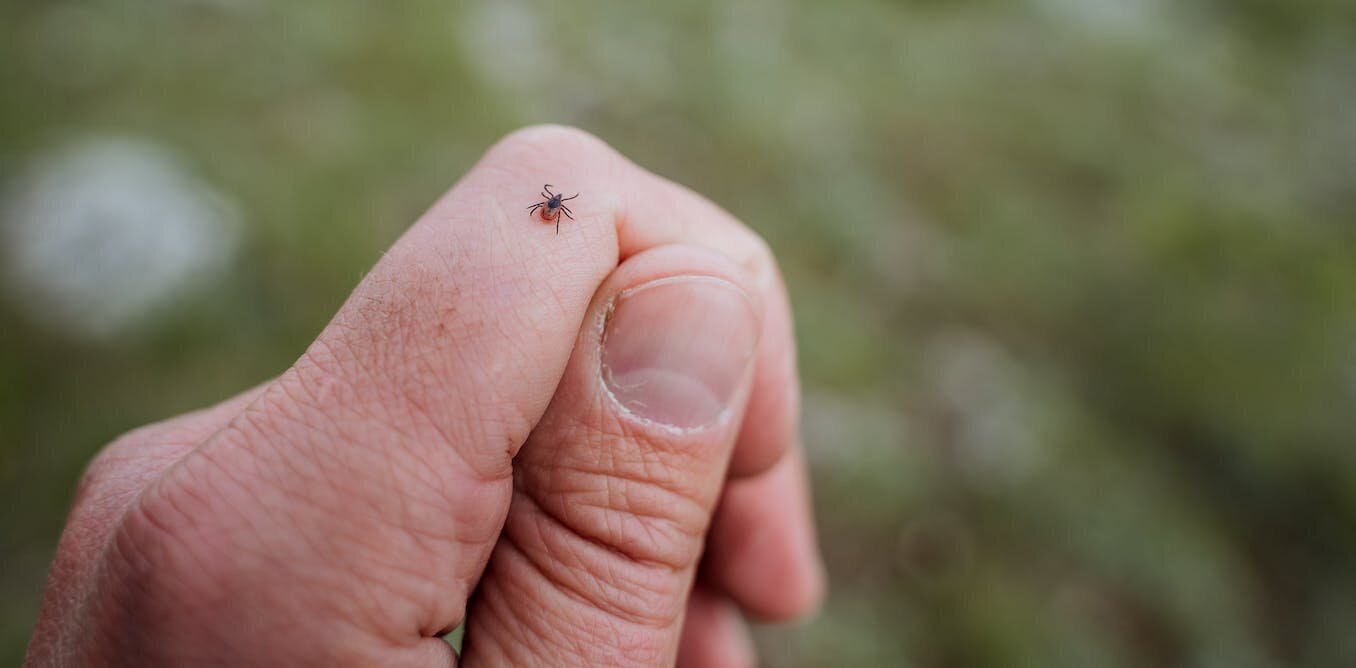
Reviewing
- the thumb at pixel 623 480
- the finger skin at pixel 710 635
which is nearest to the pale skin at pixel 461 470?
the thumb at pixel 623 480

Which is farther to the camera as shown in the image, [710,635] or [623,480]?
[710,635]

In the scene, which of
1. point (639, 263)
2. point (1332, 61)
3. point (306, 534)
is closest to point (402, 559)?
point (306, 534)

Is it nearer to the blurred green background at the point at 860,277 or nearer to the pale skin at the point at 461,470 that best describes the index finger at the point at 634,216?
the pale skin at the point at 461,470

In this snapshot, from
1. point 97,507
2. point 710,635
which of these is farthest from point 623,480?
point 710,635

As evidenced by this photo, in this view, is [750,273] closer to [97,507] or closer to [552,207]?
[552,207]

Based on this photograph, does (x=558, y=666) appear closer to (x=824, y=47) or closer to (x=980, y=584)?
(x=980, y=584)

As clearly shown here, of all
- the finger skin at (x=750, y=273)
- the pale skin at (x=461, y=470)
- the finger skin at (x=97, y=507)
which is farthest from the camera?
the finger skin at (x=750, y=273)
